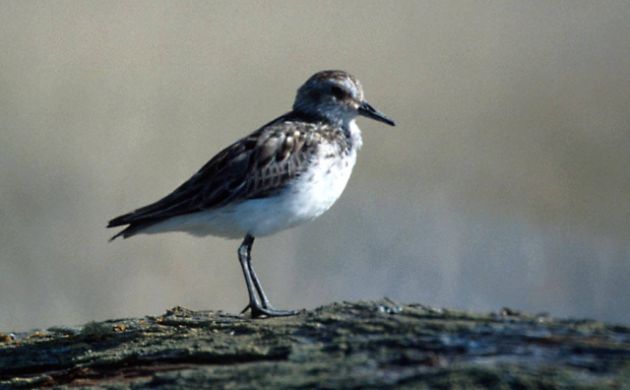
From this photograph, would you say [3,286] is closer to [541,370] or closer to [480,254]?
[480,254]

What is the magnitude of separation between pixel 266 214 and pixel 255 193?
0.47 ft

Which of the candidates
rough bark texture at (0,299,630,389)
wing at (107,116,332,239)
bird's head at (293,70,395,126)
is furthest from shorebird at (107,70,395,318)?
rough bark texture at (0,299,630,389)

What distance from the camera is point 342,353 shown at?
503 cm

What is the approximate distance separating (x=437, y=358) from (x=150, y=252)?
9678mm

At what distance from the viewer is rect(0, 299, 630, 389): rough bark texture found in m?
4.60

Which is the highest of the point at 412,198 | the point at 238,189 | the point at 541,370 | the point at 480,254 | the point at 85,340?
the point at 412,198

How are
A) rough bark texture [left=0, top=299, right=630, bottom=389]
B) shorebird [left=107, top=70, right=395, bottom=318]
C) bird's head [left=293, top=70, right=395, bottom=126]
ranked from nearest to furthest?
1. rough bark texture [left=0, top=299, right=630, bottom=389]
2. shorebird [left=107, top=70, right=395, bottom=318]
3. bird's head [left=293, top=70, right=395, bottom=126]

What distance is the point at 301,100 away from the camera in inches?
365

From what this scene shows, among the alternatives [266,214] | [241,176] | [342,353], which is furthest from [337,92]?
[342,353]

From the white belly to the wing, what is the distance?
49mm

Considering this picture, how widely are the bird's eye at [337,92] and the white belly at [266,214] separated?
38.7 inches

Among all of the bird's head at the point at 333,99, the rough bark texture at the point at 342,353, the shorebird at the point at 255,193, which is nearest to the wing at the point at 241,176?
the shorebird at the point at 255,193

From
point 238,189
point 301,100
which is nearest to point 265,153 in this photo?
point 238,189

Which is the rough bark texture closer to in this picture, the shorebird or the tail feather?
the tail feather
